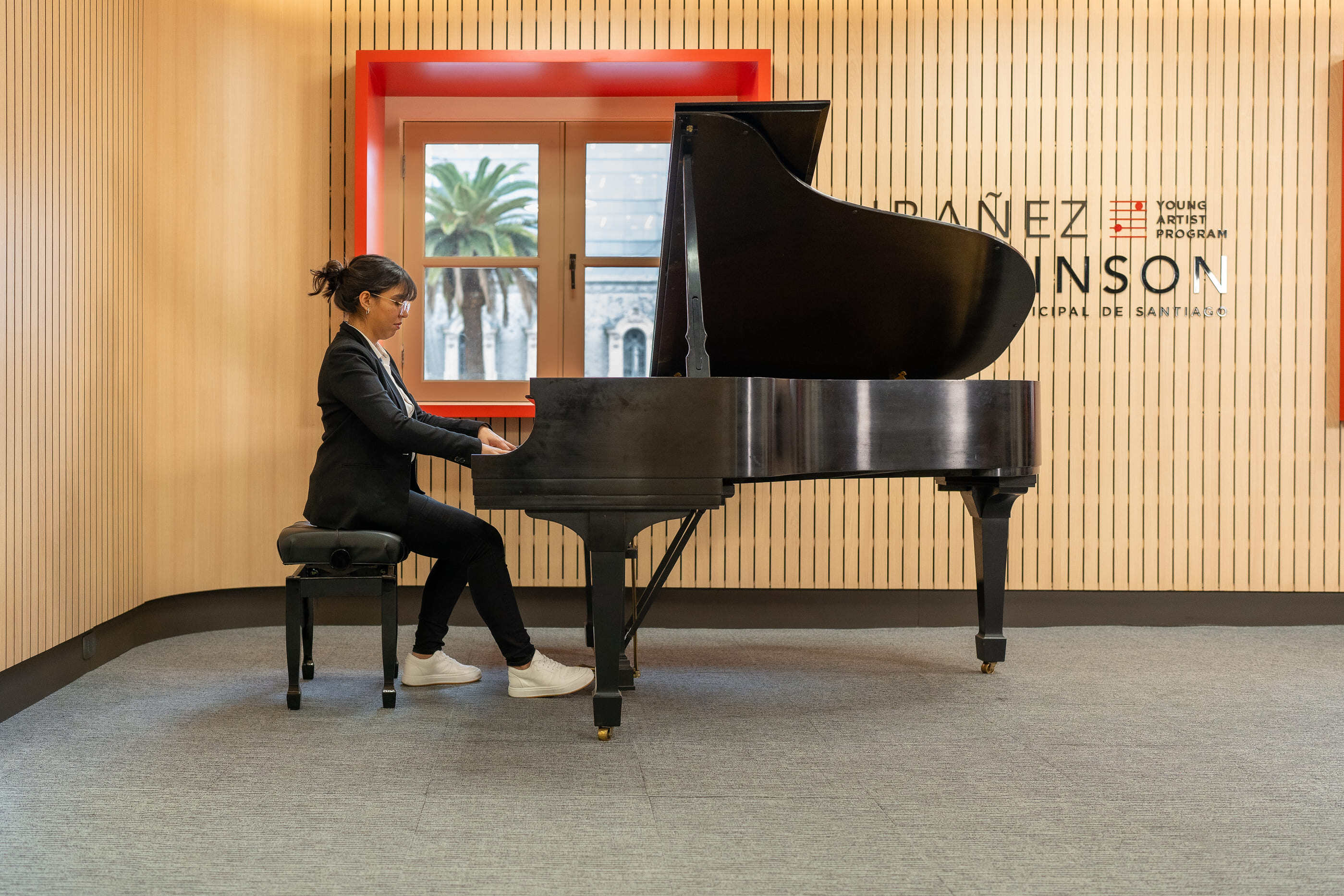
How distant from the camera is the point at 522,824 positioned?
70.6 inches

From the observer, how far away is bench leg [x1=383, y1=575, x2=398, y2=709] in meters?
2.57

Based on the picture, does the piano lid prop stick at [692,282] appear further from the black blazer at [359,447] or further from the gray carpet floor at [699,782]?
the gray carpet floor at [699,782]

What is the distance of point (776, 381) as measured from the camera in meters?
2.25

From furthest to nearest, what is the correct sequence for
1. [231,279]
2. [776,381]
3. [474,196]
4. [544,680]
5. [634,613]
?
1. [474,196]
2. [231,279]
3. [634,613]
4. [544,680]
5. [776,381]

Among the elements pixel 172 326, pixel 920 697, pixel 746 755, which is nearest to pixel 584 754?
pixel 746 755

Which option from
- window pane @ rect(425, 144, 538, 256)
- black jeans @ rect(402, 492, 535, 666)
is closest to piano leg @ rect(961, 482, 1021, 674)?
black jeans @ rect(402, 492, 535, 666)

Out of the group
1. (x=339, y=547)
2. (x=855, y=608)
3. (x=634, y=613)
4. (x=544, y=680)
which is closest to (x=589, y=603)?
(x=634, y=613)

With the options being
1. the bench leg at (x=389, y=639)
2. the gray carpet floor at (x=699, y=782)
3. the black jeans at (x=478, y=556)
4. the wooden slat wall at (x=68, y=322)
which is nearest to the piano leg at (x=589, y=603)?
the gray carpet floor at (x=699, y=782)

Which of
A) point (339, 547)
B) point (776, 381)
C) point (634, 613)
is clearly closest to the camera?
point (776, 381)

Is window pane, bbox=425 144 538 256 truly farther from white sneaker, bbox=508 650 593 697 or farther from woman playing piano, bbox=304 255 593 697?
white sneaker, bbox=508 650 593 697

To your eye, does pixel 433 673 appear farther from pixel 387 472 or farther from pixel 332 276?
pixel 332 276

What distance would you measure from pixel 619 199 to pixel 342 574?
81.0 inches

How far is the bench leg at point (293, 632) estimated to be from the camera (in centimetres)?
255

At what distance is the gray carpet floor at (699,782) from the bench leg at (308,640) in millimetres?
52
